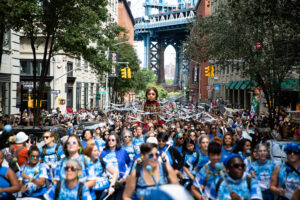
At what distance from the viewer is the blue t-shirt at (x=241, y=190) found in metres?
5.02

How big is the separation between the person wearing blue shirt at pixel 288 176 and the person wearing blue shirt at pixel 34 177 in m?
3.65

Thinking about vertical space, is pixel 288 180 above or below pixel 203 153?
below

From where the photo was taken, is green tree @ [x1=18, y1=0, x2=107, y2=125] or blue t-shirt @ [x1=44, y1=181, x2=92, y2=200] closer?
blue t-shirt @ [x1=44, y1=181, x2=92, y2=200]

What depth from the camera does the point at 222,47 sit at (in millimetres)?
22109

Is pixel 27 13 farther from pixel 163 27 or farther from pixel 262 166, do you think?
Answer: pixel 163 27

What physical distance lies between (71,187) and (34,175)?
1657 millimetres

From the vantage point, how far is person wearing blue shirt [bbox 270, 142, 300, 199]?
5492 millimetres

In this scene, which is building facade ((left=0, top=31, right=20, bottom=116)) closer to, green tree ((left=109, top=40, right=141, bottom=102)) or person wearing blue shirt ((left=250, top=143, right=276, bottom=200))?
person wearing blue shirt ((left=250, top=143, right=276, bottom=200))

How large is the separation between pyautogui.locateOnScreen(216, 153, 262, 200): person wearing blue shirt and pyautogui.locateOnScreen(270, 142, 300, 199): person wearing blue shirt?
683mm

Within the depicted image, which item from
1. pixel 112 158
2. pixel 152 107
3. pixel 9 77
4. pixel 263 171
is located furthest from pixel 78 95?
pixel 263 171

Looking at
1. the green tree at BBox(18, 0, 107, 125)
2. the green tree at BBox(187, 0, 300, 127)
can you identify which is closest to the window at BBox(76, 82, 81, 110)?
the green tree at BBox(187, 0, 300, 127)

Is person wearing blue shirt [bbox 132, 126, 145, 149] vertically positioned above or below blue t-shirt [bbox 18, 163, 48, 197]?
above

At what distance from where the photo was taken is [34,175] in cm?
649

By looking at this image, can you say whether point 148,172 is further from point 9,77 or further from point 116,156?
point 9,77
